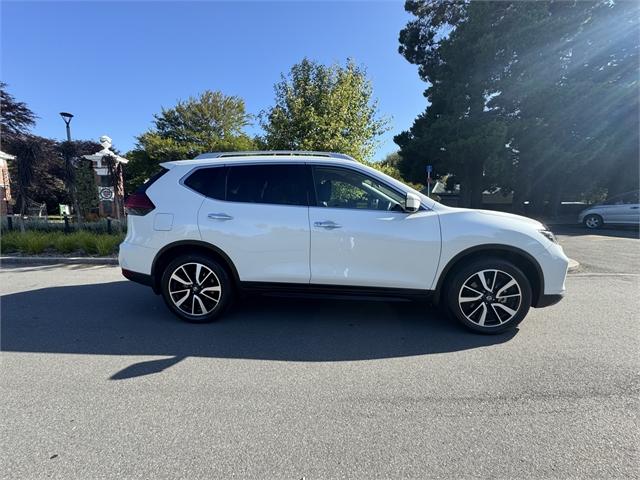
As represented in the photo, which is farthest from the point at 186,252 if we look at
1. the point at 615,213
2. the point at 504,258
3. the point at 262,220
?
the point at 615,213

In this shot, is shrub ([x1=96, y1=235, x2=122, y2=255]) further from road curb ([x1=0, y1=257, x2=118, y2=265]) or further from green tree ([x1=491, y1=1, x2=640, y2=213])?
green tree ([x1=491, y1=1, x2=640, y2=213])

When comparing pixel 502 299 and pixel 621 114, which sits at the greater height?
pixel 621 114

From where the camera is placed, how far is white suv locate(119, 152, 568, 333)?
3.66 m

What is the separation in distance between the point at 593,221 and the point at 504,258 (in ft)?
47.7

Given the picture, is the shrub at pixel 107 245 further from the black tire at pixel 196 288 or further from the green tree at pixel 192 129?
the green tree at pixel 192 129

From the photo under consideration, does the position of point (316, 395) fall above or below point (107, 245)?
below

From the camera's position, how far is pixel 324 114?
992cm

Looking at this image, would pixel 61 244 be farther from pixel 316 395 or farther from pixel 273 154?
pixel 316 395

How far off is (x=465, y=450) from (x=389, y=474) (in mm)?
529

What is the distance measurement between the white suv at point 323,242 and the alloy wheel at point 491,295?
0.01 meters

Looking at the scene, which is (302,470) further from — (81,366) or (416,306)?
(416,306)

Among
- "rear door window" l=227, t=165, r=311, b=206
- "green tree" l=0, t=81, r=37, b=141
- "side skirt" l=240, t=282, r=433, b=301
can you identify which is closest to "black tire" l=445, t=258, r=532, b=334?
"side skirt" l=240, t=282, r=433, b=301

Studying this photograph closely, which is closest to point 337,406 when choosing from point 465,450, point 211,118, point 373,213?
point 465,450

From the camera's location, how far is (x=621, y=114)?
16.5 meters
